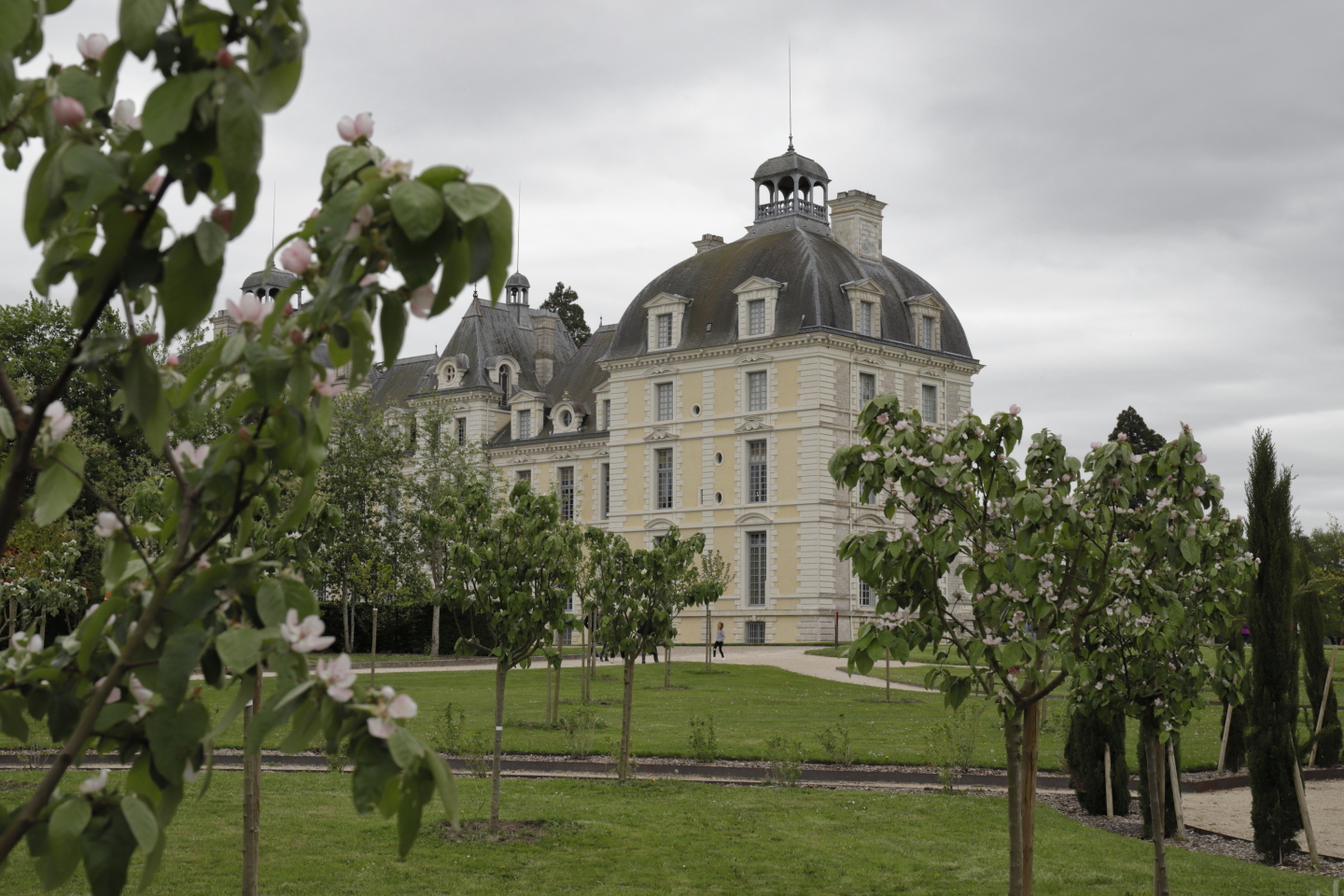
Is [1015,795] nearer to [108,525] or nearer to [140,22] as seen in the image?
[108,525]

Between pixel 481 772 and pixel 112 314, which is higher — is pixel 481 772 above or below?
below

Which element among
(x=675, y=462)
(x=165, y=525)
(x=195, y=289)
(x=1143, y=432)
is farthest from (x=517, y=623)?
(x=1143, y=432)

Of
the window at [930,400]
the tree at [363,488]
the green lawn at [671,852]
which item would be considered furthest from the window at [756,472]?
the green lawn at [671,852]

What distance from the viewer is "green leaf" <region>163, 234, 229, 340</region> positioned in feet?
6.51

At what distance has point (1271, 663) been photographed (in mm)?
12242

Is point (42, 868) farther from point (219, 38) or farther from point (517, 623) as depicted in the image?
point (517, 623)

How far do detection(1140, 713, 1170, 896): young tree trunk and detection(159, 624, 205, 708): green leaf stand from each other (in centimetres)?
849

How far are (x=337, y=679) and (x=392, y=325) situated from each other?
0.58 metres

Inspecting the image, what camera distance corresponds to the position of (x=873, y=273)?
51688 mm

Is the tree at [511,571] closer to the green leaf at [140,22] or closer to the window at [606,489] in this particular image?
the green leaf at [140,22]

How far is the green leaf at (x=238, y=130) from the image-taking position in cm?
187

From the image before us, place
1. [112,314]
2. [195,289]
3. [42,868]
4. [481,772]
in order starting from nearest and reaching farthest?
[195,289] → [42,868] → [481,772] → [112,314]

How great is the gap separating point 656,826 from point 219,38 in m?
11.9

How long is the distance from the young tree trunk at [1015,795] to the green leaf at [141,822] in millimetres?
6153
